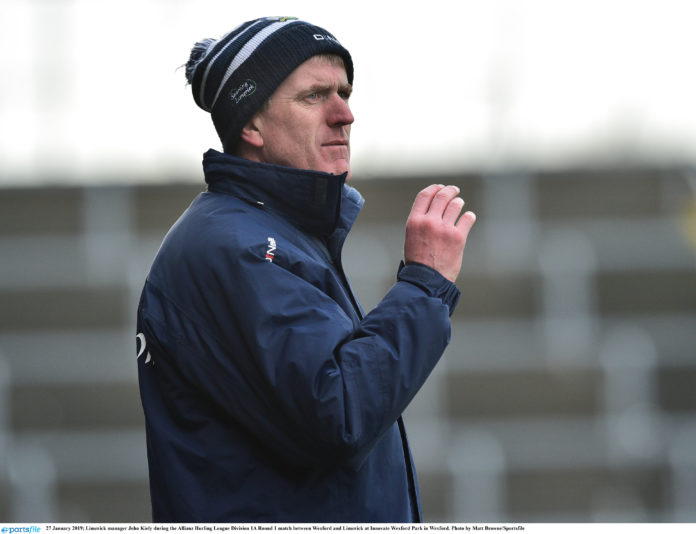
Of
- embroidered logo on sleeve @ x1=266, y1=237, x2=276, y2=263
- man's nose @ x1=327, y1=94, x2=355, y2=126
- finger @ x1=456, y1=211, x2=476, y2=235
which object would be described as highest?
man's nose @ x1=327, y1=94, x2=355, y2=126

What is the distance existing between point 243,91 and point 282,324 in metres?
0.65

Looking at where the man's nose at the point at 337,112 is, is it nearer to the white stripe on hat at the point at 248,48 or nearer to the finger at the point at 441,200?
the white stripe on hat at the point at 248,48

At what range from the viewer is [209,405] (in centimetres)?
210

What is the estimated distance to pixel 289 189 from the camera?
7.30 feet

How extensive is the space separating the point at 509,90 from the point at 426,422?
7.95 ft

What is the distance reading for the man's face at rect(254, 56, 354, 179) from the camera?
2340mm

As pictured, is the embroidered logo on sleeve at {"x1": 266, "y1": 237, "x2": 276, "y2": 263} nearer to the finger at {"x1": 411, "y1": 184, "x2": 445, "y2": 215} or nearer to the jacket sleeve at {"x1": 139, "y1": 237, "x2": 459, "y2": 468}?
the jacket sleeve at {"x1": 139, "y1": 237, "x2": 459, "y2": 468}

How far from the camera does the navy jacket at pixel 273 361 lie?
1.92m

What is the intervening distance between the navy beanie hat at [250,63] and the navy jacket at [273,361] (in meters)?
0.15

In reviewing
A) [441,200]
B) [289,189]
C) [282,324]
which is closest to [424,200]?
[441,200]

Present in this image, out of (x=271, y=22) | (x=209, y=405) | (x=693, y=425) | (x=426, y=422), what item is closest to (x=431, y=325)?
(x=209, y=405)

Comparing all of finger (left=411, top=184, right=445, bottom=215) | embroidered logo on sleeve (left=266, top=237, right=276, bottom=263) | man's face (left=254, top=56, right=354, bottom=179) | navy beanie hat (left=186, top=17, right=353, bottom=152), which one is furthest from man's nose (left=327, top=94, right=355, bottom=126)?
embroidered logo on sleeve (left=266, top=237, right=276, bottom=263)

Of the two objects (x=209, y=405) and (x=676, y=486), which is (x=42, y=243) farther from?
(x=209, y=405)

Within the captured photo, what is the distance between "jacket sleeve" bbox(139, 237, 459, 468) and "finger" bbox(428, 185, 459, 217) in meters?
0.15
